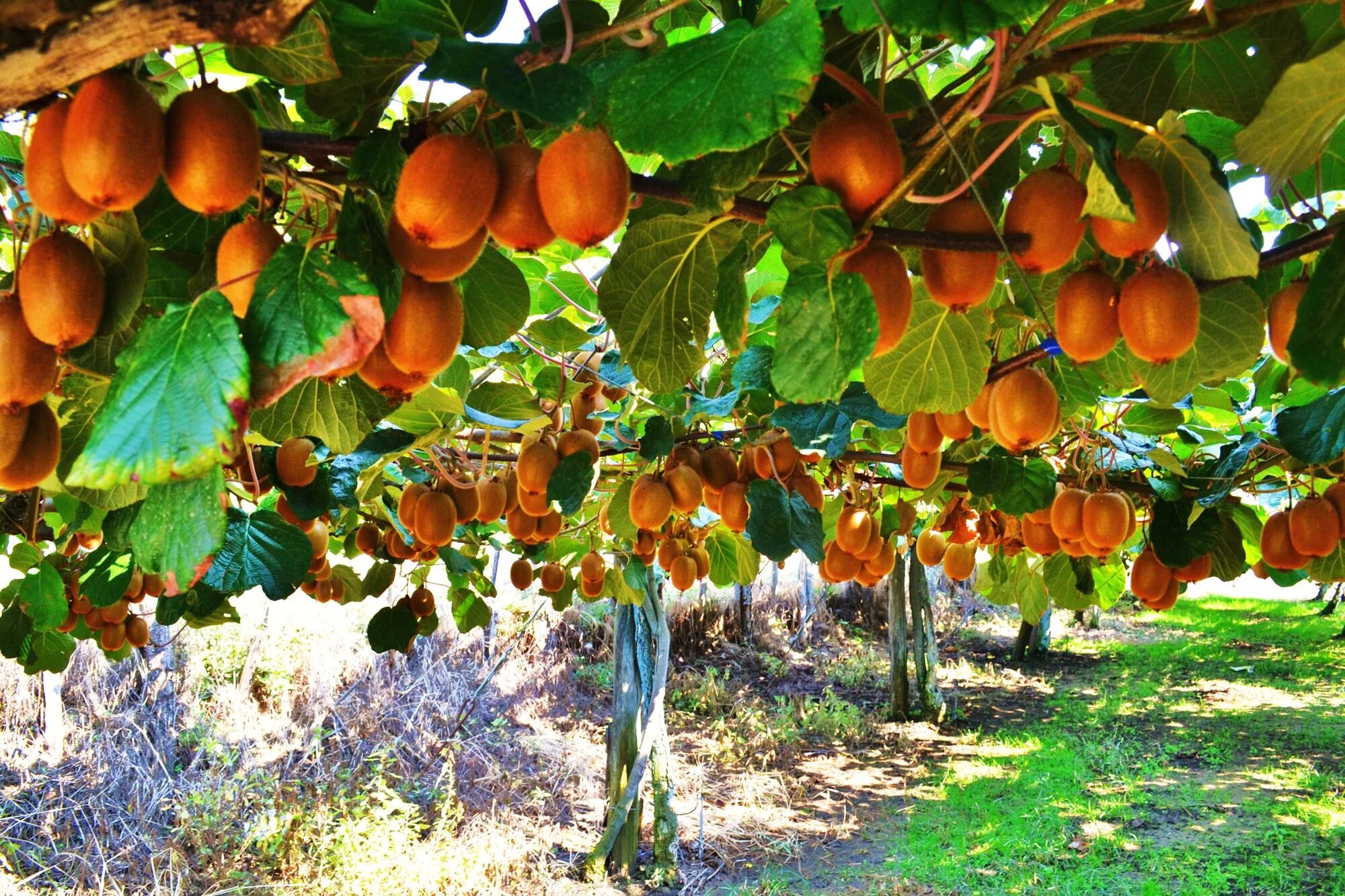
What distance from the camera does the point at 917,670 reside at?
1018 centimetres

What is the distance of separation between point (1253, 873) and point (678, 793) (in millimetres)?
4327

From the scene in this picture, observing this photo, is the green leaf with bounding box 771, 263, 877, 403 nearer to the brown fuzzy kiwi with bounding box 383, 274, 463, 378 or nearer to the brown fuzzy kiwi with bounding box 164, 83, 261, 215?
the brown fuzzy kiwi with bounding box 383, 274, 463, 378

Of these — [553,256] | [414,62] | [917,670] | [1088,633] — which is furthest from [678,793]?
[1088,633]

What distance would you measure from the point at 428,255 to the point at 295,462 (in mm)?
1322

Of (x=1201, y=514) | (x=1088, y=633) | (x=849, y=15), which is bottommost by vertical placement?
(x=1088, y=633)

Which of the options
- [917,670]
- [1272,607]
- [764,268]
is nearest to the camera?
[764,268]

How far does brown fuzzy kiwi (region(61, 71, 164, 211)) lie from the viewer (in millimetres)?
536

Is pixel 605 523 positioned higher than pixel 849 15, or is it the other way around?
pixel 849 15

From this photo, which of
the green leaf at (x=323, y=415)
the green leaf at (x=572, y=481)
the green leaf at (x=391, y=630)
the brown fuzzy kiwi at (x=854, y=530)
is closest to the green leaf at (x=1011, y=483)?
the brown fuzzy kiwi at (x=854, y=530)

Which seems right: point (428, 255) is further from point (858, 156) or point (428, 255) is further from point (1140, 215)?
point (1140, 215)

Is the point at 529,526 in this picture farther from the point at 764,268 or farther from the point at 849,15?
the point at 849,15

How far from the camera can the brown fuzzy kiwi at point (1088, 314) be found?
82 centimetres

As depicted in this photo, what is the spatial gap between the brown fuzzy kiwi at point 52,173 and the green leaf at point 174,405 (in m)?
0.11

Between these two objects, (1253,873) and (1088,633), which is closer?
(1253,873)
